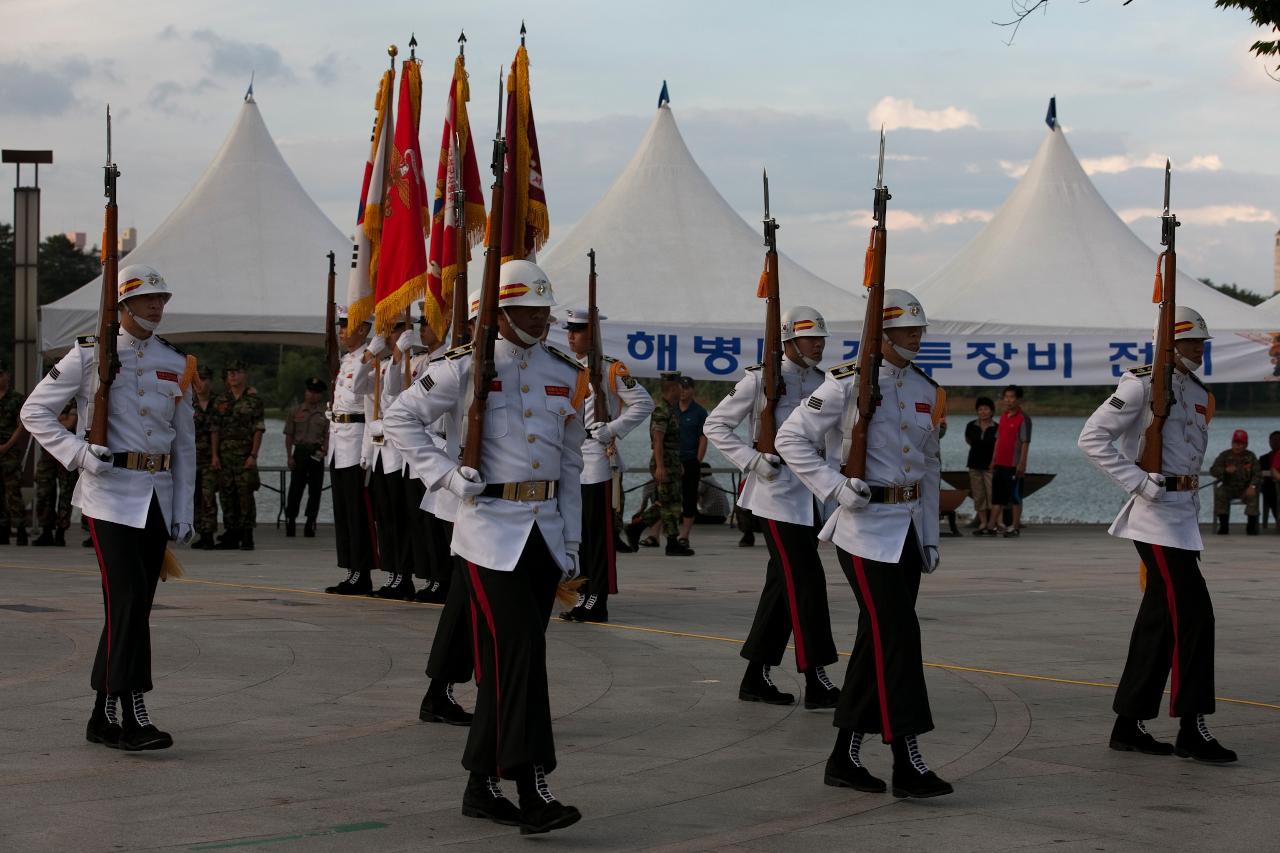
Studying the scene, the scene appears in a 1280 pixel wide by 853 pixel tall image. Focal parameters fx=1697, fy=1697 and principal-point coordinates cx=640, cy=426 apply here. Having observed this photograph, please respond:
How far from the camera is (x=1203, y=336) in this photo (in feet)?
26.7

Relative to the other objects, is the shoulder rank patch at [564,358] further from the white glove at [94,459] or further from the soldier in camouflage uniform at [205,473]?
the soldier in camouflage uniform at [205,473]

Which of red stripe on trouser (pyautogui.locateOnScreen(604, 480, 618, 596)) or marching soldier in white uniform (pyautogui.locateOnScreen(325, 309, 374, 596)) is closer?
red stripe on trouser (pyautogui.locateOnScreen(604, 480, 618, 596))

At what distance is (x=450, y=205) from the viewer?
13133 millimetres

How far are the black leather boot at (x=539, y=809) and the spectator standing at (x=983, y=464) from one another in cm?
1691

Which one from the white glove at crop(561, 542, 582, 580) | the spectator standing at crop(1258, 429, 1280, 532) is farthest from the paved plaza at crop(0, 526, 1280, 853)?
the spectator standing at crop(1258, 429, 1280, 532)

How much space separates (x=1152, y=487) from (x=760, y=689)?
7.57ft

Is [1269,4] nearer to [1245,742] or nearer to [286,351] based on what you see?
[1245,742]

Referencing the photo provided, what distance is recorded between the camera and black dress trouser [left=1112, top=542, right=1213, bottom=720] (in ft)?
24.7

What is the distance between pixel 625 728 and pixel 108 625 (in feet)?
7.87

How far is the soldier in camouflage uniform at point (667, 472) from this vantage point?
61.3 ft

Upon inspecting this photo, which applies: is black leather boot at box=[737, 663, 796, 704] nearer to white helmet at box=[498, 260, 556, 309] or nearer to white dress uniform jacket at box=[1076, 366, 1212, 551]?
white dress uniform jacket at box=[1076, 366, 1212, 551]

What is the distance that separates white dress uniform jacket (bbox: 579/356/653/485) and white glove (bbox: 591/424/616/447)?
2 centimetres

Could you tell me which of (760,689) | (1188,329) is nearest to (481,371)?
(760,689)

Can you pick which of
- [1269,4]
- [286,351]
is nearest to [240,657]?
[1269,4]
